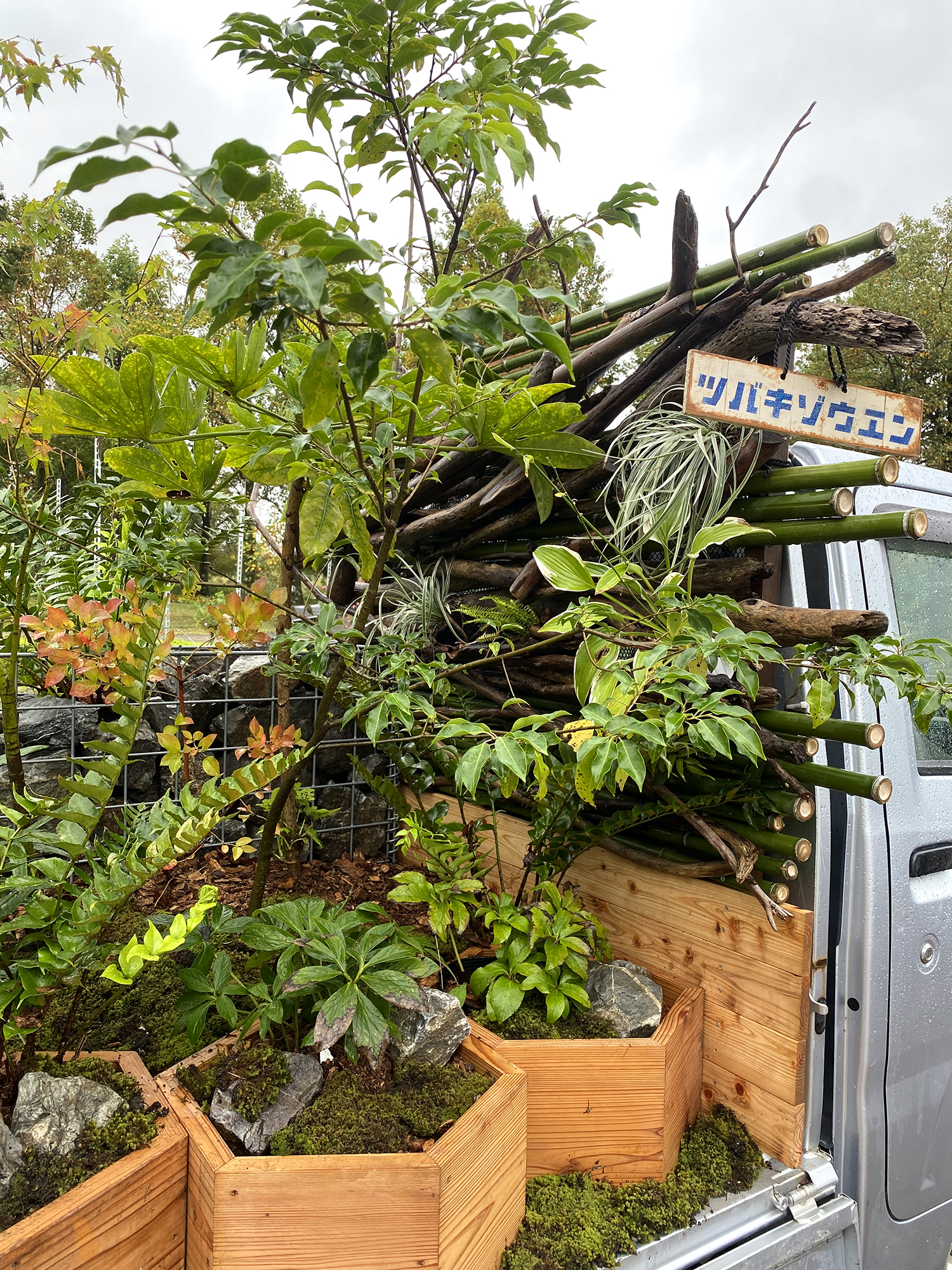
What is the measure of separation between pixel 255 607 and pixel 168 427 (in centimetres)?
43

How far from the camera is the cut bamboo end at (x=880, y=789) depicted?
1474 millimetres

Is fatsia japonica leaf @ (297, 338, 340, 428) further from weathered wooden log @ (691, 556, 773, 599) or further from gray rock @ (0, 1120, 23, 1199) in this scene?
gray rock @ (0, 1120, 23, 1199)

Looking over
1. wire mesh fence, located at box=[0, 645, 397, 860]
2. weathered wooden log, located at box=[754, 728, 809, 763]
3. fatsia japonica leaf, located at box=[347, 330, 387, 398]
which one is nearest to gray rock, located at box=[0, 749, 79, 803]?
wire mesh fence, located at box=[0, 645, 397, 860]

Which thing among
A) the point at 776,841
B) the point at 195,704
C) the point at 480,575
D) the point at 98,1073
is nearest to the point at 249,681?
the point at 195,704

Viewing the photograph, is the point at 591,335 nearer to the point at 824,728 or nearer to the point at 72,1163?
the point at 824,728

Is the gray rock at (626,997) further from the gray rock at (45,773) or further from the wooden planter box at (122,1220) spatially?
the gray rock at (45,773)

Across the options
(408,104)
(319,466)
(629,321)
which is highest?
(408,104)

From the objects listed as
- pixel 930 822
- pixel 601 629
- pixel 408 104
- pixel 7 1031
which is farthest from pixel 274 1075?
pixel 408 104

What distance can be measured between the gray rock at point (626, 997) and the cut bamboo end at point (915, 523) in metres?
1.13

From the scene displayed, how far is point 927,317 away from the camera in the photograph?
13219 mm

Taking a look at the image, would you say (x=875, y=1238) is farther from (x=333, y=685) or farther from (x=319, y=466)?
(x=319, y=466)

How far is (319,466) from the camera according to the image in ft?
4.27

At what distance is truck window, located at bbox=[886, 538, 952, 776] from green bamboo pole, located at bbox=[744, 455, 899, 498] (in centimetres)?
46

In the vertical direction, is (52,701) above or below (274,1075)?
above
